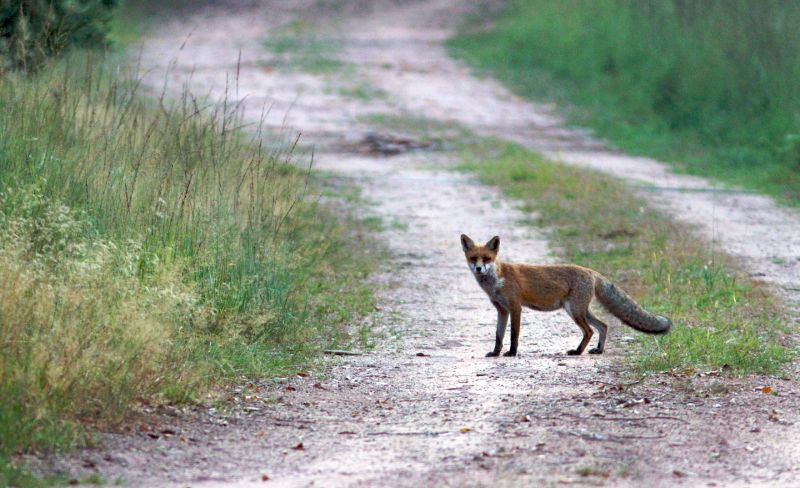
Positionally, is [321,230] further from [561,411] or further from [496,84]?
[496,84]

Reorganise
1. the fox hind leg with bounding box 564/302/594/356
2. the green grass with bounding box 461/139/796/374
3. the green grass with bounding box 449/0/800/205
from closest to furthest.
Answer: the green grass with bounding box 461/139/796/374
the fox hind leg with bounding box 564/302/594/356
the green grass with bounding box 449/0/800/205

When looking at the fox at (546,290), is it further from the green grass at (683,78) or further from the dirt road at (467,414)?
the green grass at (683,78)

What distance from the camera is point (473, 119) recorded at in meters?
21.6

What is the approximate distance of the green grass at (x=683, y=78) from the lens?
18484 millimetres

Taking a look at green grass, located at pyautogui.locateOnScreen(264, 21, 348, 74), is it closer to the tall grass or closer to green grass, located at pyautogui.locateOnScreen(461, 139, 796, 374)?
green grass, located at pyautogui.locateOnScreen(461, 139, 796, 374)

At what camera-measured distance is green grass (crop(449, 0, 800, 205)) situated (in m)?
18.5

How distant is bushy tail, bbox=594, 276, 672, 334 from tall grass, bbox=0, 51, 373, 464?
2049 millimetres

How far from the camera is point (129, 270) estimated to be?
7.57 meters

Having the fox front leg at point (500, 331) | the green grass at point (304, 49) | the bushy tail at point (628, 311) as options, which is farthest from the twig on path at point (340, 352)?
the green grass at point (304, 49)

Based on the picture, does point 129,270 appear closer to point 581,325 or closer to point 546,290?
point 546,290

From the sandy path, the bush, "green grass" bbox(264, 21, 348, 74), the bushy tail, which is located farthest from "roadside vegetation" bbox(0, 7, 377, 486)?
"green grass" bbox(264, 21, 348, 74)

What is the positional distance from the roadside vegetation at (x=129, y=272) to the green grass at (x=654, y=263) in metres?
2.49

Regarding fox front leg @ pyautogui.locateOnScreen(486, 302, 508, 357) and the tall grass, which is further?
fox front leg @ pyautogui.locateOnScreen(486, 302, 508, 357)

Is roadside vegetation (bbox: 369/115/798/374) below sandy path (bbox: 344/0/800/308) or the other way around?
below
